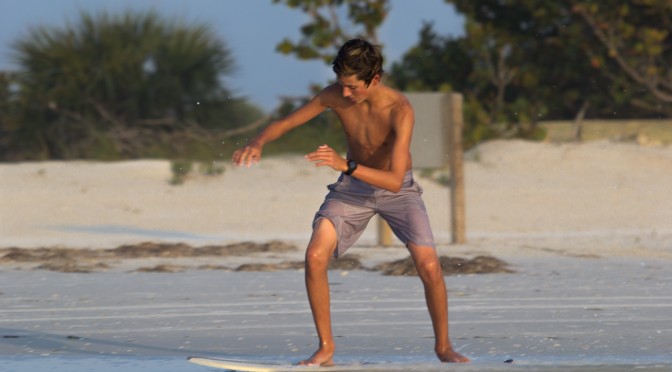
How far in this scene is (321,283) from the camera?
6.73m

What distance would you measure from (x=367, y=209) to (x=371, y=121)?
0.41 meters

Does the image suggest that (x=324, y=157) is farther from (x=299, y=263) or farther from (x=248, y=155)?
(x=299, y=263)

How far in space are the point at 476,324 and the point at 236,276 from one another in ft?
11.5

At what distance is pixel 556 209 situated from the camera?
18.5m

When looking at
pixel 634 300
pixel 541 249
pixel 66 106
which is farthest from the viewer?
pixel 66 106

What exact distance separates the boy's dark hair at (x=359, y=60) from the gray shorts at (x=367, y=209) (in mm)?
604

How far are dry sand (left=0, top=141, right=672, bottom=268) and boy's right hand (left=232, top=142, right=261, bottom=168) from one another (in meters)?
6.51

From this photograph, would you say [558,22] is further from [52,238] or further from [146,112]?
[52,238]

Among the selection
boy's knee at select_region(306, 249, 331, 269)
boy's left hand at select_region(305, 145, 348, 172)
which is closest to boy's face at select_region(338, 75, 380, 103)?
boy's left hand at select_region(305, 145, 348, 172)

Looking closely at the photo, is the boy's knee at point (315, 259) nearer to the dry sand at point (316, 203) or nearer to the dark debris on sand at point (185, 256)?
the dark debris on sand at point (185, 256)

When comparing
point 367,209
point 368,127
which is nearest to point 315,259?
point 367,209

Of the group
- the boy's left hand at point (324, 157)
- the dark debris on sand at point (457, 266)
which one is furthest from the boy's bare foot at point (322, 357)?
the dark debris on sand at point (457, 266)

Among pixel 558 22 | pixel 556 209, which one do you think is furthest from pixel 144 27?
pixel 556 209

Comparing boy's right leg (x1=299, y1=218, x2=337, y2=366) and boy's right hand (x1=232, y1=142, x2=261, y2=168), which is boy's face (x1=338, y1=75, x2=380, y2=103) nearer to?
boy's right hand (x1=232, y1=142, x2=261, y2=168)
